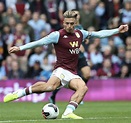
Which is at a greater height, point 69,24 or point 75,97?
point 69,24

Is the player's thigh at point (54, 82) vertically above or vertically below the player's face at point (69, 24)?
below

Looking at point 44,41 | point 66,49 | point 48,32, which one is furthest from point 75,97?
point 48,32

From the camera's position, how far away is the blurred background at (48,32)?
22609 mm

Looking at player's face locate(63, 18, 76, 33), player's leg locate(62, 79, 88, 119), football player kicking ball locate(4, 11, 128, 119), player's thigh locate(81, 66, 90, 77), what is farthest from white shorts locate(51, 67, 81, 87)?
player's thigh locate(81, 66, 90, 77)

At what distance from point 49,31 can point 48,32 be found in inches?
3.3

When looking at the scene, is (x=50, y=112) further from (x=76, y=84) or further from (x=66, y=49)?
(x=66, y=49)

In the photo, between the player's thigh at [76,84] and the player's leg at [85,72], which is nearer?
the player's thigh at [76,84]

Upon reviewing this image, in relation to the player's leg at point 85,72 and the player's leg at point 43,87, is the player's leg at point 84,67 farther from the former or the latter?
the player's leg at point 43,87

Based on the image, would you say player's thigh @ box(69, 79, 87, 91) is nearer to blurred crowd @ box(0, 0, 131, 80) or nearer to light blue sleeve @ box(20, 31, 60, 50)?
light blue sleeve @ box(20, 31, 60, 50)

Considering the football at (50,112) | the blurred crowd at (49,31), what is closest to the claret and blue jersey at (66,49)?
the football at (50,112)

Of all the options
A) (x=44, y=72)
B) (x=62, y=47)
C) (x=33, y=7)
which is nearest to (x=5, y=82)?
(x=44, y=72)

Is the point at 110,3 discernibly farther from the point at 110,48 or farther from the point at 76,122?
the point at 76,122

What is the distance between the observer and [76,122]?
1184 centimetres

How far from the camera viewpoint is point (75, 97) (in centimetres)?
1282
